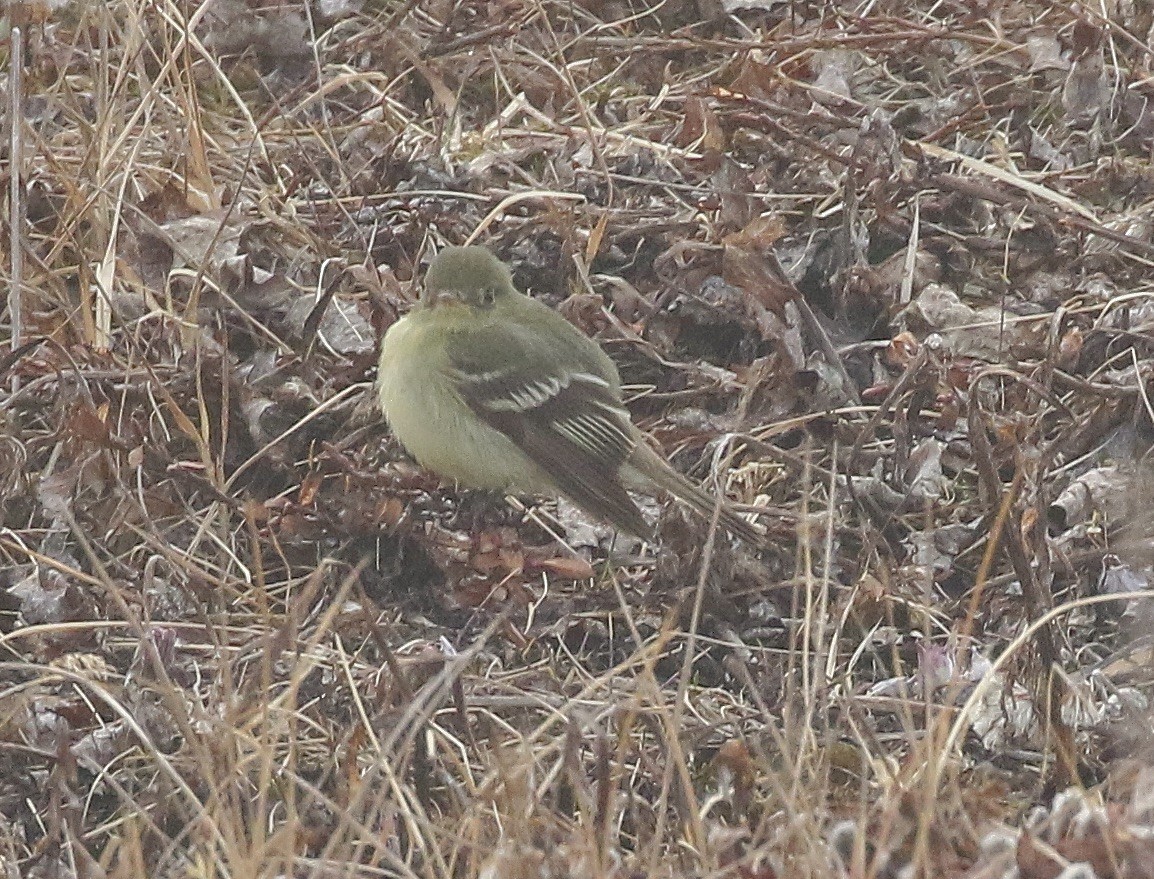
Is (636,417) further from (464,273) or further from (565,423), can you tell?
(464,273)

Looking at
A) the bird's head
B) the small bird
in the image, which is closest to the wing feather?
the small bird

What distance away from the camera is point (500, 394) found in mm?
5613

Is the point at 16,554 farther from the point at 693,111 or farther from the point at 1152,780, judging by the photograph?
the point at 1152,780

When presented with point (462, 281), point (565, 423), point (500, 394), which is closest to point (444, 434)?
point (500, 394)

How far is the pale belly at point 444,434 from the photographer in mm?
5449

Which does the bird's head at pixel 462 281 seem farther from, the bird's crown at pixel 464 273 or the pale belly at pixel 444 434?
the pale belly at pixel 444 434

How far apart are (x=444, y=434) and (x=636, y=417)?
82cm

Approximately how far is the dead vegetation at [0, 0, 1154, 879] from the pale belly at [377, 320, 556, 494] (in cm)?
17

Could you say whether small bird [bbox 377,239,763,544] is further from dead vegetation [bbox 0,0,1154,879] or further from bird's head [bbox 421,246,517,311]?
dead vegetation [bbox 0,0,1154,879]

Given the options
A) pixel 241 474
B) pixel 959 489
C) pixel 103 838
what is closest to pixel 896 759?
pixel 959 489

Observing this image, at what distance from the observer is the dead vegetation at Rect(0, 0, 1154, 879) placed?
3.89 metres

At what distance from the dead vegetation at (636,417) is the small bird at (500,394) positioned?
22cm

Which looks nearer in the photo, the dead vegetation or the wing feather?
the dead vegetation

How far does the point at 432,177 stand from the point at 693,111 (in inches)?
37.4
